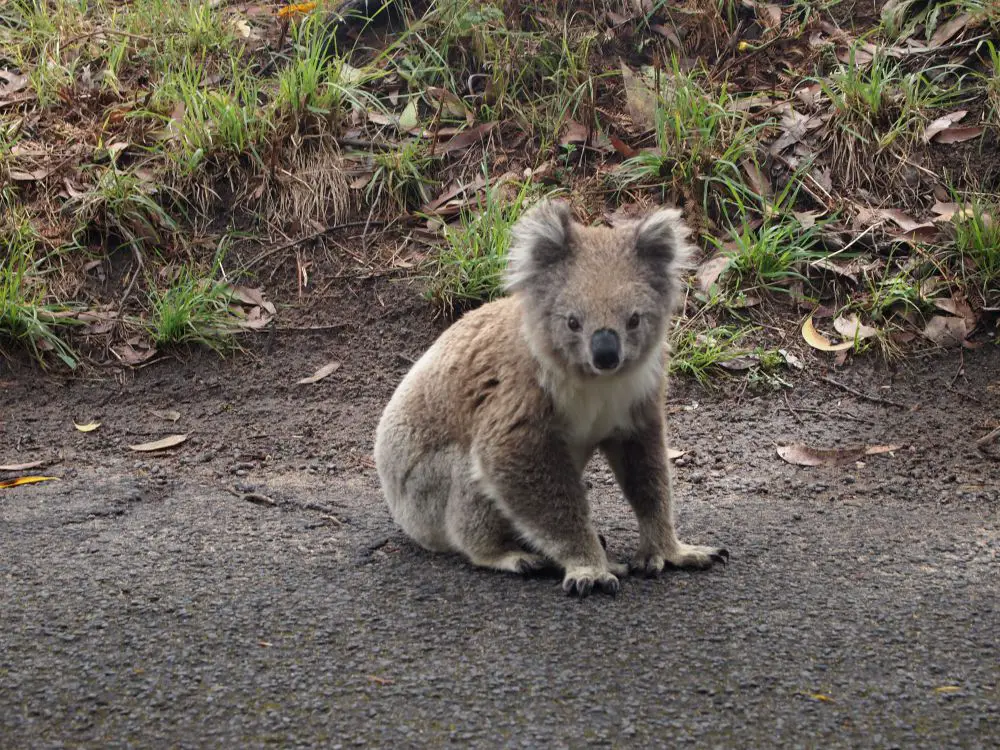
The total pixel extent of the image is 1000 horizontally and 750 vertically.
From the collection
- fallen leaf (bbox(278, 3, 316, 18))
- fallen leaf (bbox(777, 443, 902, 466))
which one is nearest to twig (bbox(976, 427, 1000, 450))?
fallen leaf (bbox(777, 443, 902, 466))

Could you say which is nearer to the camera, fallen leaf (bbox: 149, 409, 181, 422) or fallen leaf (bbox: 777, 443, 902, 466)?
fallen leaf (bbox: 777, 443, 902, 466)

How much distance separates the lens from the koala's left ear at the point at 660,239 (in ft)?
11.5

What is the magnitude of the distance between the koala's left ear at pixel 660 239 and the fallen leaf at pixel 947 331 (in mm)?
2517

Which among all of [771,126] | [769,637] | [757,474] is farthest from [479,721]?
[771,126]

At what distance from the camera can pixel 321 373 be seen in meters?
5.96

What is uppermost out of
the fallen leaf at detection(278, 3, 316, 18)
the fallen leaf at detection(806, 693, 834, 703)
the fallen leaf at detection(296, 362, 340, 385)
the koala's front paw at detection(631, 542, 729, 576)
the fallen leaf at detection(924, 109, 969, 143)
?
the fallen leaf at detection(278, 3, 316, 18)

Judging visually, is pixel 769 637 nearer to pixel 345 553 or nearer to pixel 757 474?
pixel 345 553

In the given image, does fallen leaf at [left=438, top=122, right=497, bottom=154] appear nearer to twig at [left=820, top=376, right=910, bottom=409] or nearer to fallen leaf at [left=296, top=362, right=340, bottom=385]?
fallen leaf at [left=296, top=362, right=340, bottom=385]

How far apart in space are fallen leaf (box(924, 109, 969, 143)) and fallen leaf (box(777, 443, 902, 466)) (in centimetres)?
225

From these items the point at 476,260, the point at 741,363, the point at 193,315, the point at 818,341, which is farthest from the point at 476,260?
the point at 818,341

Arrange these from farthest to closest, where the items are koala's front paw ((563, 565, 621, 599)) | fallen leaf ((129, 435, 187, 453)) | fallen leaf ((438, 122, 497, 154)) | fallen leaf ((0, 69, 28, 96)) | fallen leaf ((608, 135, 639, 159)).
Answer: fallen leaf ((0, 69, 28, 96)) < fallen leaf ((438, 122, 497, 154)) < fallen leaf ((608, 135, 639, 159)) < fallen leaf ((129, 435, 187, 453)) < koala's front paw ((563, 565, 621, 599))

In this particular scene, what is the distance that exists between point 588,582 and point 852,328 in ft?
9.66

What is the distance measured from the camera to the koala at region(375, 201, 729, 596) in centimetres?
337

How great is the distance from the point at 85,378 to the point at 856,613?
14.9 ft
